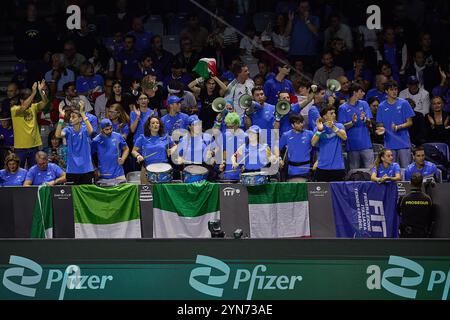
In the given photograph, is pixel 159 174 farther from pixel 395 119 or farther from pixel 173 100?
pixel 395 119

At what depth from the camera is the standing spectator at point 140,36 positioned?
76.5 feet

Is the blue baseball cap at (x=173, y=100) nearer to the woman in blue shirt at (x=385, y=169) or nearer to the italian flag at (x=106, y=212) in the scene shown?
the italian flag at (x=106, y=212)

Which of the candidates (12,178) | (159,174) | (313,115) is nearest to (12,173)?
(12,178)

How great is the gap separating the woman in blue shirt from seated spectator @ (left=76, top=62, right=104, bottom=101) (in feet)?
→ 19.8

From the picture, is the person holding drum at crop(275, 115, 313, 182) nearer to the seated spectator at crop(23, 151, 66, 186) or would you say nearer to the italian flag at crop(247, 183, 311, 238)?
the italian flag at crop(247, 183, 311, 238)

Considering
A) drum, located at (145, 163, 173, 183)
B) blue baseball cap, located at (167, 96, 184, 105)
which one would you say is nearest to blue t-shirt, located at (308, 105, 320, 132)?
blue baseball cap, located at (167, 96, 184, 105)

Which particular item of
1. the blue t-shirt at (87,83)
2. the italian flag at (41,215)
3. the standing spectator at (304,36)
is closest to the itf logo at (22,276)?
the italian flag at (41,215)

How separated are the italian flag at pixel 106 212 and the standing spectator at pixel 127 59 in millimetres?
4213

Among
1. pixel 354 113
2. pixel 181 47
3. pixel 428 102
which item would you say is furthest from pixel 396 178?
pixel 181 47

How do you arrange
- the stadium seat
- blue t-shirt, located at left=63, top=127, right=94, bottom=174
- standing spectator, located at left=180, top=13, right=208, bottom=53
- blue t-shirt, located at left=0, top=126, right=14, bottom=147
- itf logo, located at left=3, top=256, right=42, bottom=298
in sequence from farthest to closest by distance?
the stadium seat < standing spectator, located at left=180, top=13, right=208, bottom=53 < blue t-shirt, located at left=0, top=126, right=14, bottom=147 < blue t-shirt, located at left=63, top=127, right=94, bottom=174 < itf logo, located at left=3, top=256, right=42, bottom=298

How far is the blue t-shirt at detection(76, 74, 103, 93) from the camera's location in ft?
73.8

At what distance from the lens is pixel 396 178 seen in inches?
726
